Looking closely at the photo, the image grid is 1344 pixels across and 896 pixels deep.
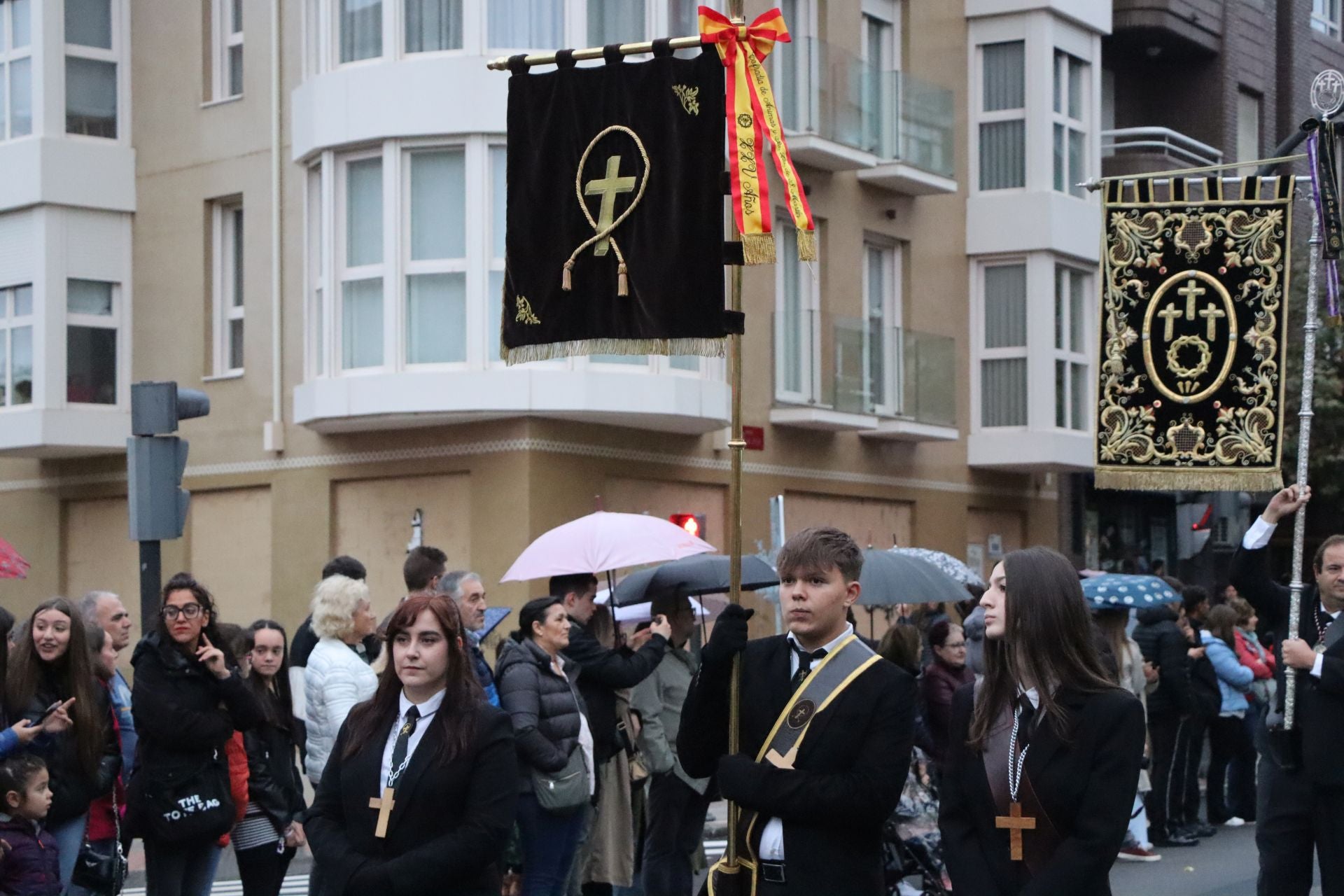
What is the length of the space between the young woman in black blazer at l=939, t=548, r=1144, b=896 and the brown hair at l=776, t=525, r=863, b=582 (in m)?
0.50

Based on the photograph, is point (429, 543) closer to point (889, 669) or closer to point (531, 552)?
Answer: point (531, 552)

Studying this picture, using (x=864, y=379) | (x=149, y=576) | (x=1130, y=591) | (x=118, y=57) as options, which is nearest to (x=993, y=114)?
(x=864, y=379)

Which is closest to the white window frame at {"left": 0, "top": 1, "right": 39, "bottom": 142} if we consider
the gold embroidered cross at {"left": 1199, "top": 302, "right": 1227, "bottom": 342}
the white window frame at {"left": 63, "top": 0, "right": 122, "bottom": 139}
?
the white window frame at {"left": 63, "top": 0, "right": 122, "bottom": 139}

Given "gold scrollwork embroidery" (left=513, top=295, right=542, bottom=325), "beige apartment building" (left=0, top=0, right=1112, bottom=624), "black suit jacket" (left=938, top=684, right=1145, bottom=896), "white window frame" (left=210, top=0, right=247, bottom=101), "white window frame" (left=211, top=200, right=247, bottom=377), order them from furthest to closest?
1. "white window frame" (left=210, top=0, right=247, bottom=101)
2. "white window frame" (left=211, top=200, right=247, bottom=377)
3. "beige apartment building" (left=0, top=0, right=1112, bottom=624)
4. "gold scrollwork embroidery" (left=513, top=295, right=542, bottom=325)
5. "black suit jacket" (left=938, top=684, right=1145, bottom=896)

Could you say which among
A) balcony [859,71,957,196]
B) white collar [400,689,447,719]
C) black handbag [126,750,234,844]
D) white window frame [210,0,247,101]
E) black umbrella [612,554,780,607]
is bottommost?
black handbag [126,750,234,844]

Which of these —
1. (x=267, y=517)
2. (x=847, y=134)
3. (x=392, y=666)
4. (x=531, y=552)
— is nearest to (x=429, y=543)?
(x=267, y=517)

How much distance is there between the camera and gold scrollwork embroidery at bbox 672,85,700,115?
7273mm

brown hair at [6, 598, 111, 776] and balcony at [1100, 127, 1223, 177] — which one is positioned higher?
balcony at [1100, 127, 1223, 177]

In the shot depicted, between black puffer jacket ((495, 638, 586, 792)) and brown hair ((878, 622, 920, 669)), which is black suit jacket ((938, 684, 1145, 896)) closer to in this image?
black puffer jacket ((495, 638, 586, 792))

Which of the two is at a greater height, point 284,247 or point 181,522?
point 284,247

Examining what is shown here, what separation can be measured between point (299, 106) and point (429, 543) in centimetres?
544

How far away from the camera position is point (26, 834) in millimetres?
8164

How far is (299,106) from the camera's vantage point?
23000 mm

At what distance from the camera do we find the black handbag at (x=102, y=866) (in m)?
8.82
